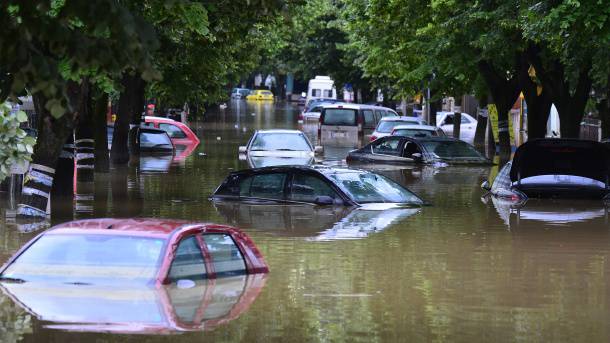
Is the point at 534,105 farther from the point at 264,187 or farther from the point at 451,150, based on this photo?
the point at 264,187

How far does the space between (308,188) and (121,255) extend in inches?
436

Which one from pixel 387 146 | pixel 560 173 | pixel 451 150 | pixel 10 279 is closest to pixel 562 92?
pixel 451 150

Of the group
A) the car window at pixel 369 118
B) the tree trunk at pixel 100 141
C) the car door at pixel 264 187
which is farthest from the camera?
the car window at pixel 369 118

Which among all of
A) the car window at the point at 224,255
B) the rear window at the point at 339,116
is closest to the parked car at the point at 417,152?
the rear window at the point at 339,116

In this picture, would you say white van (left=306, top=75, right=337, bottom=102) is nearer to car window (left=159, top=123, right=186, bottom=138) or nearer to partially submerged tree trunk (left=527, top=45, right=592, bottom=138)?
car window (left=159, top=123, right=186, bottom=138)

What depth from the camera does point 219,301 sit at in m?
10.9

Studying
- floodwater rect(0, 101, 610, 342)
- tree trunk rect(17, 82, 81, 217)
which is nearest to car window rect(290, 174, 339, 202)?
floodwater rect(0, 101, 610, 342)

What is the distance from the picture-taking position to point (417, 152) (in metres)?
36.6

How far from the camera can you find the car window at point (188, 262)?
35.2 ft

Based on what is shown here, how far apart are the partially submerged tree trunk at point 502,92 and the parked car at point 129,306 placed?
25.2m

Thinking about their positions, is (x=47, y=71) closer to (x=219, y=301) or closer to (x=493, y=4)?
(x=219, y=301)

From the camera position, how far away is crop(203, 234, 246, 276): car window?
37.1 feet

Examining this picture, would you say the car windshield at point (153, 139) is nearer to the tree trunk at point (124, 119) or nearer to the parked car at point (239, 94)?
the tree trunk at point (124, 119)

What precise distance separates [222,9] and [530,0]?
218 inches
